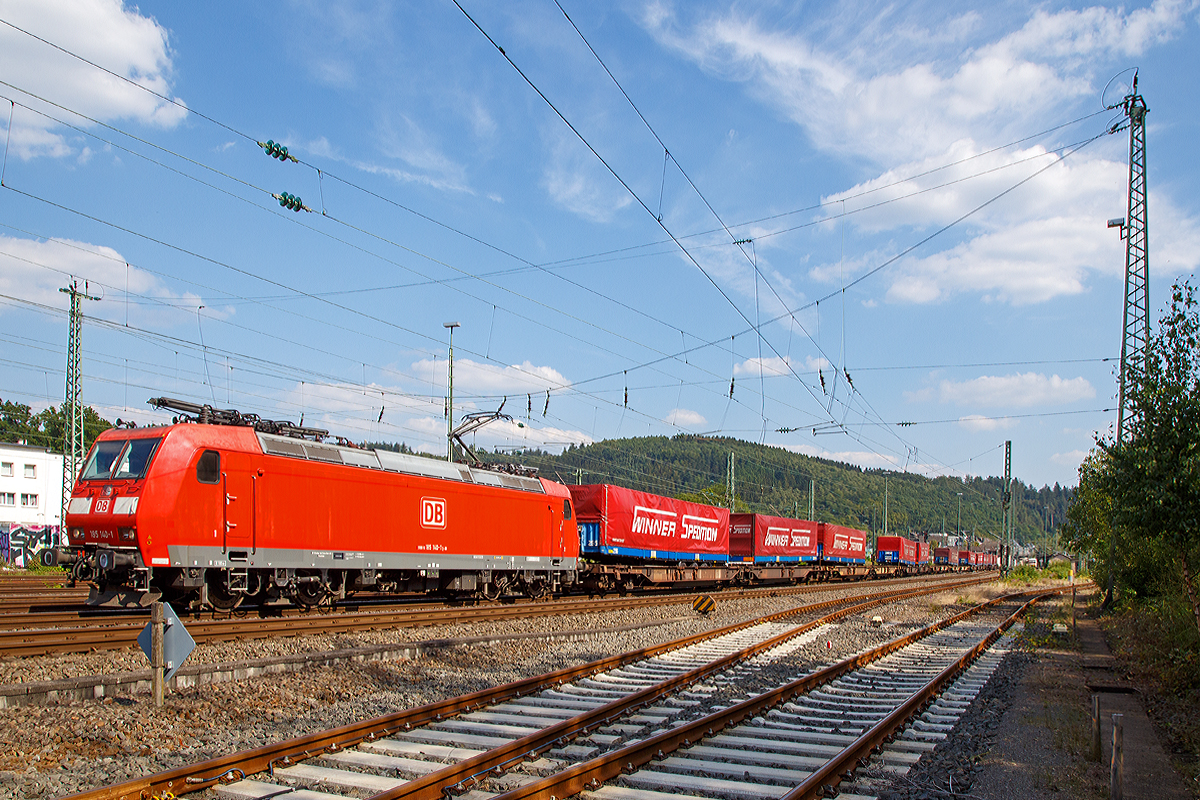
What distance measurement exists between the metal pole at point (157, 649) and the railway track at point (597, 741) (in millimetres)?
2624

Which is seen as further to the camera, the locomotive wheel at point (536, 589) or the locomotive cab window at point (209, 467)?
the locomotive wheel at point (536, 589)

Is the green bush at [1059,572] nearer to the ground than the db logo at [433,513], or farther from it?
nearer to the ground

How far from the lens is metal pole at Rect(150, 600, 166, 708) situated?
8.99 meters

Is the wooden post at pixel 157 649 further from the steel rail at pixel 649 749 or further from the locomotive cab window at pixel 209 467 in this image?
the locomotive cab window at pixel 209 467

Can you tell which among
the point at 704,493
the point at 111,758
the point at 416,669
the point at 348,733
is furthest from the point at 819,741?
the point at 704,493

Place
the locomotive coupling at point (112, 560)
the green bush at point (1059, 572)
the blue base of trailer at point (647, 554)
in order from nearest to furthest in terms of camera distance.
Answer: the locomotive coupling at point (112, 560) < the blue base of trailer at point (647, 554) < the green bush at point (1059, 572)

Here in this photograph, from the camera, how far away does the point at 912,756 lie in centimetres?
831

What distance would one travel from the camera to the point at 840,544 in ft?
160

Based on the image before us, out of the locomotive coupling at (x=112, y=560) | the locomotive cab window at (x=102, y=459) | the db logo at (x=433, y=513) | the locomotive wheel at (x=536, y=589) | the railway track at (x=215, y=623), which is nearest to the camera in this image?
the railway track at (x=215, y=623)

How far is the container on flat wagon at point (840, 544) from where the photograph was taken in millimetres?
46219

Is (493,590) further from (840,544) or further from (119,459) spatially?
(840,544)

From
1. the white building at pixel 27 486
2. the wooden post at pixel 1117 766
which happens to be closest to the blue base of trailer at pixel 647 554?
the wooden post at pixel 1117 766

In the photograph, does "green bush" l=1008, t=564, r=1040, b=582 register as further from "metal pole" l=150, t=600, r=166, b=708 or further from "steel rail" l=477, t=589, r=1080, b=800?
"metal pole" l=150, t=600, r=166, b=708

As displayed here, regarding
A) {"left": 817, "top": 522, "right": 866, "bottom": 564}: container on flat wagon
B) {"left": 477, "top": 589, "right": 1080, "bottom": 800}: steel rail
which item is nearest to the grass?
{"left": 477, "top": 589, "right": 1080, "bottom": 800}: steel rail
